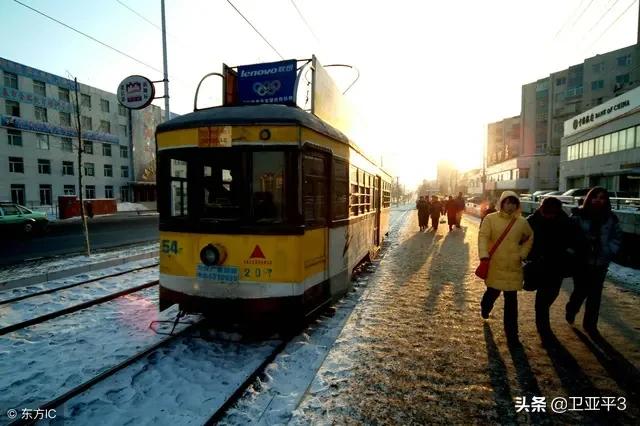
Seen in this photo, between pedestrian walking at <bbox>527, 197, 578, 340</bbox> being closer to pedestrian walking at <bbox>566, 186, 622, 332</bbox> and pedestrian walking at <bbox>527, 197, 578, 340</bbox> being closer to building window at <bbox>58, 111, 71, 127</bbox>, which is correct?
pedestrian walking at <bbox>566, 186, 622, 332</bbox>

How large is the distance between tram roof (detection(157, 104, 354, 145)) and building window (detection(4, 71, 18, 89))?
43262 millimetres

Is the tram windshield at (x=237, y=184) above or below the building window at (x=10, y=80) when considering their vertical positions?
below

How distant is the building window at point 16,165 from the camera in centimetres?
3603

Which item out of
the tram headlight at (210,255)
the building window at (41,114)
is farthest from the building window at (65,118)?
the tram headlight at (210,255)

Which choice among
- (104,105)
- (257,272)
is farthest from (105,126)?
(257,272)

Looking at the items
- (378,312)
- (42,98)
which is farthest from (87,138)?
(378,312)

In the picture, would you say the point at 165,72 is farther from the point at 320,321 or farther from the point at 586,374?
the point at 586,374

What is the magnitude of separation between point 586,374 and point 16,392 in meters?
5.52

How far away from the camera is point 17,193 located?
36.5 m

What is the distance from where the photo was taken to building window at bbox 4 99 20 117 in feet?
118

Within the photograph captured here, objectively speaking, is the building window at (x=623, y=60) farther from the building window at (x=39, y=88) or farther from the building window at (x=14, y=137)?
the building window at (x=14, y=137)

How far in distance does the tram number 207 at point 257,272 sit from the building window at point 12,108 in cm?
4409

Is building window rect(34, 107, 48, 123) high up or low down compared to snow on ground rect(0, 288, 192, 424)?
up

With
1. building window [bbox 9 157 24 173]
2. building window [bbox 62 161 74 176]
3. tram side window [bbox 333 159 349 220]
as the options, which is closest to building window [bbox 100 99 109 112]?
building window [bbox 62 161 74 176]
